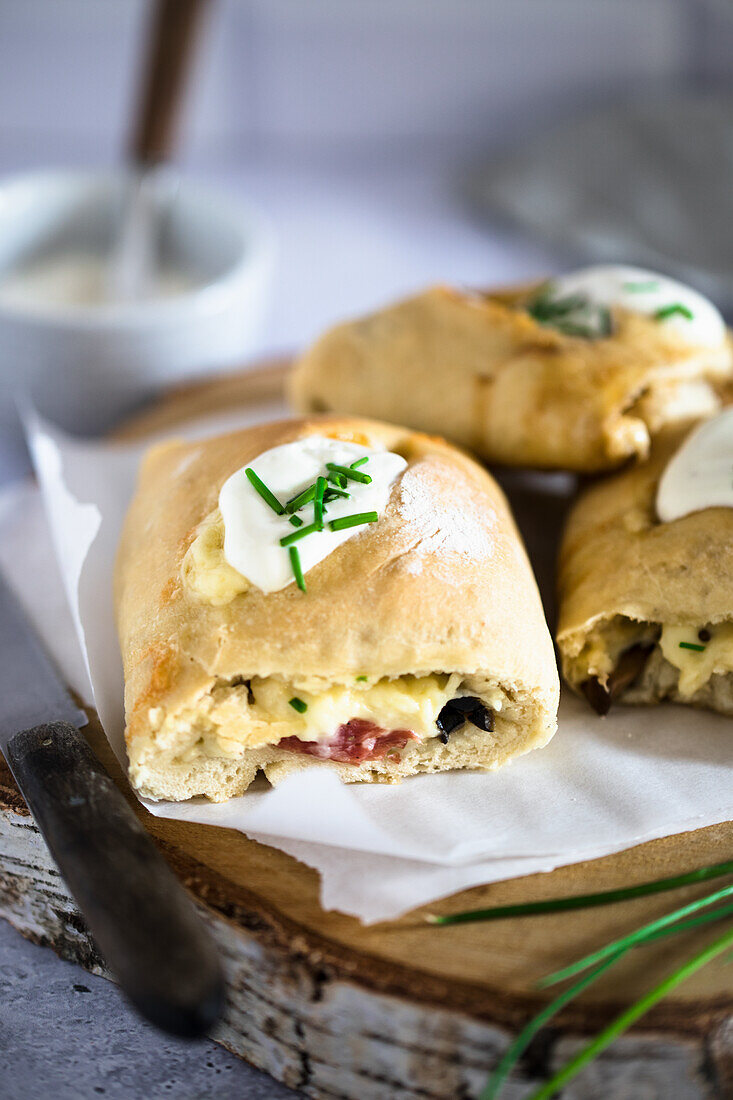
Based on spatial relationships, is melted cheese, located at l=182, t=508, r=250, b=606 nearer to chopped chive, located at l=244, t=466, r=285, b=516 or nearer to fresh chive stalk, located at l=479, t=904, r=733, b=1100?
chopped chive, located at l=244, t=466, r=285, b=516

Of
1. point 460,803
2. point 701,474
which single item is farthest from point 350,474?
point 701,474

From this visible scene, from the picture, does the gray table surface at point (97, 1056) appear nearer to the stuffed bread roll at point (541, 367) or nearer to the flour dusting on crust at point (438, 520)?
the flour dusting on crust at point (438, 520)

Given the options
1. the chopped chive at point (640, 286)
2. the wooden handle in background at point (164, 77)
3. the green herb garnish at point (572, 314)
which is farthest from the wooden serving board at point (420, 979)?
the wooden handle in background at point (164, 77)

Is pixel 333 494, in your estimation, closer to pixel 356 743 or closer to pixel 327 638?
pixel 327 638

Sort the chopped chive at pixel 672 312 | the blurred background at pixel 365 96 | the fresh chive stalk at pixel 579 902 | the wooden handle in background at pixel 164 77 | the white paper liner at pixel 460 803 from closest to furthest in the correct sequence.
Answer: the fresh chive stalk at pixel 579 902 < the white paper liner at pixel 460 803 < the chopped chive at pixel 672 312 < the wooden handle in background at pixel 164 77 < the blurred background at pixel 365 96

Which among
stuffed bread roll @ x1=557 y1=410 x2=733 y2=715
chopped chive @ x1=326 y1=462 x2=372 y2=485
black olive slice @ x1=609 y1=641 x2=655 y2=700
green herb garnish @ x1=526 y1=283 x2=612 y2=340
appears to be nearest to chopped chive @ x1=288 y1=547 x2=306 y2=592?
chopped chive @ x1=326 y1=462 x2=372 y2=485

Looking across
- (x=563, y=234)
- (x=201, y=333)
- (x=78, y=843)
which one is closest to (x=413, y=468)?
(x=78, y=843)

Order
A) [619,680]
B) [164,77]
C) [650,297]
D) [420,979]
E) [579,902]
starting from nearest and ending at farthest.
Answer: [420,979] → [579,902] → [619,680] → [650,297] → [164,77]
